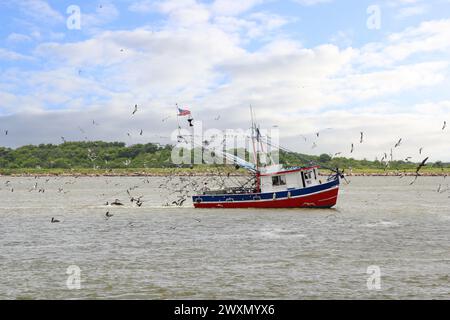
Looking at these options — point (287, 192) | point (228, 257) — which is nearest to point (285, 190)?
point (287, 192)

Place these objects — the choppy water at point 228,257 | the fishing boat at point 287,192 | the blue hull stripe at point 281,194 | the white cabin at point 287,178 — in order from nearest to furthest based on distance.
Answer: the choppy water at point 228,257
the white cabin at point 287,178
the fishing boat at point 287,192
the blue hull stripe at point 281,194

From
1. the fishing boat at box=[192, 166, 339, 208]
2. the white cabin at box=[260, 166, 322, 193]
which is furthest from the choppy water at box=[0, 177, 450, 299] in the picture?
the white cabin at box=[260, 166, 322, 193]

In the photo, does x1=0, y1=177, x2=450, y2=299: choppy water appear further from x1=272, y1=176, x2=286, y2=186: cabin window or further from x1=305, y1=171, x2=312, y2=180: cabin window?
x1=305, y1=171, x2=312, y2=180: cabin window

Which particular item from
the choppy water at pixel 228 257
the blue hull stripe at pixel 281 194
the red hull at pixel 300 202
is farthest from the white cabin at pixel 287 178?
the choppy water at pixel 228 257

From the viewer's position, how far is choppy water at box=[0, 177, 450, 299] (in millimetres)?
19641

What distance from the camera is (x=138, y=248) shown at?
29531 mm

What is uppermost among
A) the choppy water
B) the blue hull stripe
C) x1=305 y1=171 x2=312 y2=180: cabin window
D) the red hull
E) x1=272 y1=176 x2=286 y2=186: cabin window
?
x1=305 y1=171 x2=312 y2=180: cabin window

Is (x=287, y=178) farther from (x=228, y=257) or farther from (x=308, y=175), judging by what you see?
(x=228, y=257)

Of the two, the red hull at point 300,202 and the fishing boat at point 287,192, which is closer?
the fishing boat at point 287,192

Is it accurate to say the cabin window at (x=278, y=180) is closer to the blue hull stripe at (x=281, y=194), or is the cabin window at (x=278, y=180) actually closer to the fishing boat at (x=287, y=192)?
the fishing boat at (x=287, y=192)

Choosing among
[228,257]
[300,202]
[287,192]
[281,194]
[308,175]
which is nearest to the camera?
[228,257]

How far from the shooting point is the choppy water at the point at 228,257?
19.6 m

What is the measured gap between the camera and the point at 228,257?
86.2 ft

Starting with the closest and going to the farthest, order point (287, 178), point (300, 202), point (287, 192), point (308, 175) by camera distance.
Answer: point (308, 175), point (287, 178), point (287, 192), point (300, 202)
